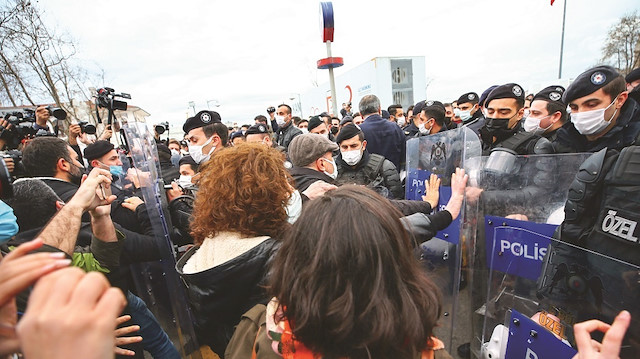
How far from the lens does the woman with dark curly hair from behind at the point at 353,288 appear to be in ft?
2.58

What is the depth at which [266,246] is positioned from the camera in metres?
1.36

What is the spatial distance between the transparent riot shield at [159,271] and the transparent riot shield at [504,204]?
2.04 m

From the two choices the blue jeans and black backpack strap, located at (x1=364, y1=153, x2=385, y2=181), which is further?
black backpack strap, located at (x1=364, y1=153, x2=385, y2=181)

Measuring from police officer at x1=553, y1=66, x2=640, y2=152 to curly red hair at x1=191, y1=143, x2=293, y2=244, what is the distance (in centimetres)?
213

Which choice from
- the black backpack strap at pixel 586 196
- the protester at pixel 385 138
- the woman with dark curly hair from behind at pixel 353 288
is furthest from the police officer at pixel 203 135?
the black backpack strap at pixel 586 196

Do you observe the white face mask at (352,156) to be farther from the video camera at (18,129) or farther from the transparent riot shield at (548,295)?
the video camera at (18,129)

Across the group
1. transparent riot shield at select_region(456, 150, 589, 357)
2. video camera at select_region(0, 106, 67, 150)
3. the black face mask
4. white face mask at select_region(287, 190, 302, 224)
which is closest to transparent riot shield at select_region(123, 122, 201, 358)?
the black face mask

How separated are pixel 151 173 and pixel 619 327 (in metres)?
2.56

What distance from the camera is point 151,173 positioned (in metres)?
2.28

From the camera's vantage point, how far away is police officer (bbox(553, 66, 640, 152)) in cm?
204

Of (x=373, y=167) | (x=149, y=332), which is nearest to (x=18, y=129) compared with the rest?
(x=149, y=332)

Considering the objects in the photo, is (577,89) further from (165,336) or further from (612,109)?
(165,336)

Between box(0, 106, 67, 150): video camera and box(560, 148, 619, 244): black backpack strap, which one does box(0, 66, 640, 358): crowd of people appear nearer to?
box(560, 148, 619, 244): black backpack strap

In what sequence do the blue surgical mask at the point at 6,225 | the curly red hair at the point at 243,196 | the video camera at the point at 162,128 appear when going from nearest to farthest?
the blue surgical mask at the point at 6,225, the curly red hair at the point at 243,196, the video camera at the point at 162,128
